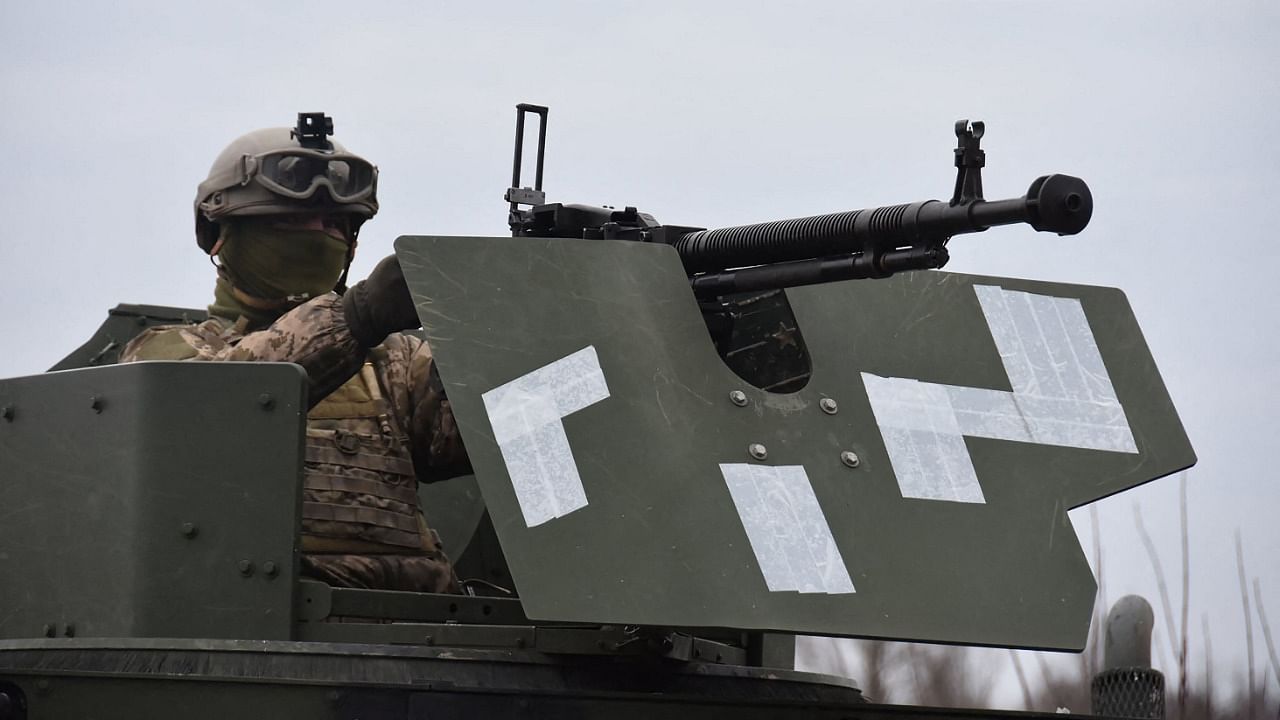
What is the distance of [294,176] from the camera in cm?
659

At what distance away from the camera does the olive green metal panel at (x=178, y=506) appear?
513cm

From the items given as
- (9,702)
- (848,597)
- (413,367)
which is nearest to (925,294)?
(848,597)

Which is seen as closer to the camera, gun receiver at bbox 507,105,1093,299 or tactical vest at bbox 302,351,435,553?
gun receiver at bbox 507,105,1093,299

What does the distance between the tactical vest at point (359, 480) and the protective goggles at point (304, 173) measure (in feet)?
2.14

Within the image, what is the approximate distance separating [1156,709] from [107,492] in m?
2.91

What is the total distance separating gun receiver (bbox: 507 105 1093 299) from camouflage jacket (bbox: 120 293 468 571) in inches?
29.8

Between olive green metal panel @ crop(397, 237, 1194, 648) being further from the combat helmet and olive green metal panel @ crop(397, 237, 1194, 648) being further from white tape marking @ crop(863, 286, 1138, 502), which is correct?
the combat helmet

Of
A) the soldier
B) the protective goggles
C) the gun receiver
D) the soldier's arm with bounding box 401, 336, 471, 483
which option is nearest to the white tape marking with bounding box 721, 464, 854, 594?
the gun receiver

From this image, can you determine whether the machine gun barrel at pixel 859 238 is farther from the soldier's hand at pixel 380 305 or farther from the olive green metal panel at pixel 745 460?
the soldier's hand at pixel 380 305

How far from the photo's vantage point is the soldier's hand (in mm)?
5574

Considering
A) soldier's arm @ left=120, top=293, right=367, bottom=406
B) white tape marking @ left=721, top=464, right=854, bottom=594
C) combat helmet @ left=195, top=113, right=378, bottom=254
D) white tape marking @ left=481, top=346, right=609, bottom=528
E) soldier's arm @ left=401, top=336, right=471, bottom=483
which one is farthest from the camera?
combat helmet @ left=195, top=113, right=378, bottom=254

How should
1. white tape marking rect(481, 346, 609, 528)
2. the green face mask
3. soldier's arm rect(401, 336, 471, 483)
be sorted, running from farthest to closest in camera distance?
the green face mask < soldier's arm rect(401, 336, 471, 483) < white tape marking rect(481, 346, 609, 528)

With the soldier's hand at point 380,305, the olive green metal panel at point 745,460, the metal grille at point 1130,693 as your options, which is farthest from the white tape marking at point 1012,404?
the soldier's hand at point 380,305

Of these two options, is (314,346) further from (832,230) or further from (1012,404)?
(1012,404)
